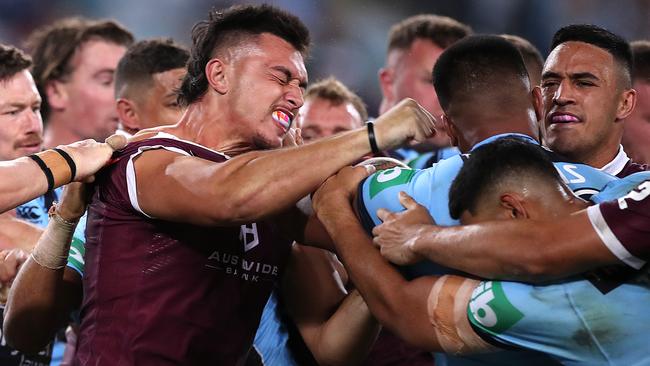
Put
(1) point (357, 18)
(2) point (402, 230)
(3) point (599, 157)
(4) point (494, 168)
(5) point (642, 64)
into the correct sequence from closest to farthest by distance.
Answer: (4) point (494, 168) < (2) point (402, 230) < (3) point (599, 157) < (5) point (642, 64) < (1) point (357, 18)

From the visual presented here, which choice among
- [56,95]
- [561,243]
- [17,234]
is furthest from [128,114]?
[561,243]

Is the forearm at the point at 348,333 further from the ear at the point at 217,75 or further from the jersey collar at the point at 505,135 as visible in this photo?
the ear at the point at 217,75

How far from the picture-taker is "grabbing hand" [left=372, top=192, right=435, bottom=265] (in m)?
3.10

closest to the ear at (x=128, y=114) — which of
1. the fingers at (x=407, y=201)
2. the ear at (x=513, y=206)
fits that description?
the fingers at (x=407, y=201)

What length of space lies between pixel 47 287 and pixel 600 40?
2.53 m

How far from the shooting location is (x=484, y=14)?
9453 mm

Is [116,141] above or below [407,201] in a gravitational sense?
above

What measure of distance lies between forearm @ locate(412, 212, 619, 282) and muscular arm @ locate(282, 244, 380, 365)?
0.92 meters

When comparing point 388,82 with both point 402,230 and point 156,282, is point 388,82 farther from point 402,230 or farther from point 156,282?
point 402,230

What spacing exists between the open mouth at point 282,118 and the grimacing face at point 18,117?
2.03 metres

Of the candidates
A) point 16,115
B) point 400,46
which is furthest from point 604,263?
point 400,46

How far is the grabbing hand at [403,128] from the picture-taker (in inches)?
130

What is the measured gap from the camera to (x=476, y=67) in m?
3.45

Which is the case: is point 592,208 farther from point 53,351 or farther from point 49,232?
point 53,351
